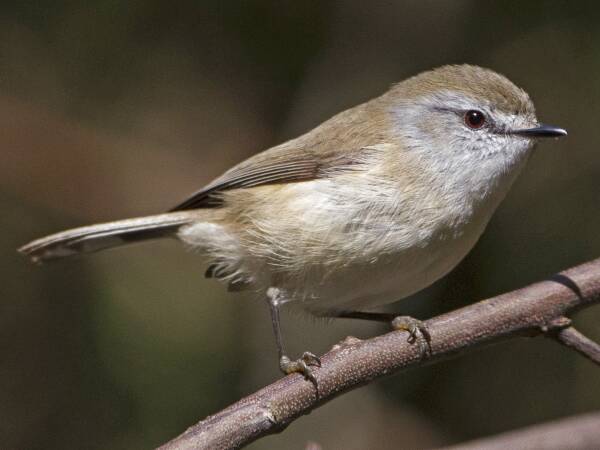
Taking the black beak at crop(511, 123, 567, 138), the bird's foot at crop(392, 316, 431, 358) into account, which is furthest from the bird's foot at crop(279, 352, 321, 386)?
the black beak at crop(511, 123, 567, 138)

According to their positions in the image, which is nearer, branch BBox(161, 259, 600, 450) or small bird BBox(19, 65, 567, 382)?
branch BBox(161, 259, 600, 450)

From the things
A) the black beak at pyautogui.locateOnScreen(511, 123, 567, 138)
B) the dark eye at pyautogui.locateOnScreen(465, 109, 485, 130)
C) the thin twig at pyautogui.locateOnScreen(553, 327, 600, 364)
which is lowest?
the thin twig at pyautogui.locateOnScreen(553, 327, 600, 364)

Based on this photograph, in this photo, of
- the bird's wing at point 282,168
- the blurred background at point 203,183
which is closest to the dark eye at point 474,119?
the bird's wing at point 282,168

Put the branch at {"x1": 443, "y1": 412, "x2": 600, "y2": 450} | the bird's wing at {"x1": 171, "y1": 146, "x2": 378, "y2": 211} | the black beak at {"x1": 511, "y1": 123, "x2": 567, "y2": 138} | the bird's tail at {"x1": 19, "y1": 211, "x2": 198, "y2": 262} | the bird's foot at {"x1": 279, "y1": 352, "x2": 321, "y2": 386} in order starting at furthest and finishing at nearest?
the bird's tail at {"x1": 19, "y1": 211, "x2": 198, "y2": 262}, the bird's wing at {"x1": 171, "y1": 146, "x2": 378, "y2": 211}, the black beak at {"x1": 511, "y1": 123, "x2": 567, "y2": 138}, the bird's foot at {"x1": 279, "y1": 352, "x2": 321, "y2": 386}, the branch at {"x1": 443, "y1": 412, "x2": 600, "y2": 450}

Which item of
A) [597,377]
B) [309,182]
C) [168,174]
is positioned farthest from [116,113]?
[597,377]

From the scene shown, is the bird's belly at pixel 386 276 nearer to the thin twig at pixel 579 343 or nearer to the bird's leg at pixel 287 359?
the bird's leg at pixel 287 359

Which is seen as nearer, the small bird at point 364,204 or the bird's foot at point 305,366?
the bird's foot at point 305,366

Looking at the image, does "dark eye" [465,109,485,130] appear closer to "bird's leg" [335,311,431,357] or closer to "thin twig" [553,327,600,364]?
"bird's leg" [335,311,431,357]

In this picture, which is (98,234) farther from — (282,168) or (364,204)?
(364,204)

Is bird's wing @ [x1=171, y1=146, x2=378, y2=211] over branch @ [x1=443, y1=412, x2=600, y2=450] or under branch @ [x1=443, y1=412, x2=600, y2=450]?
over

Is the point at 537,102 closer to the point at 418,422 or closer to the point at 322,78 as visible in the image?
the point at 322,78
